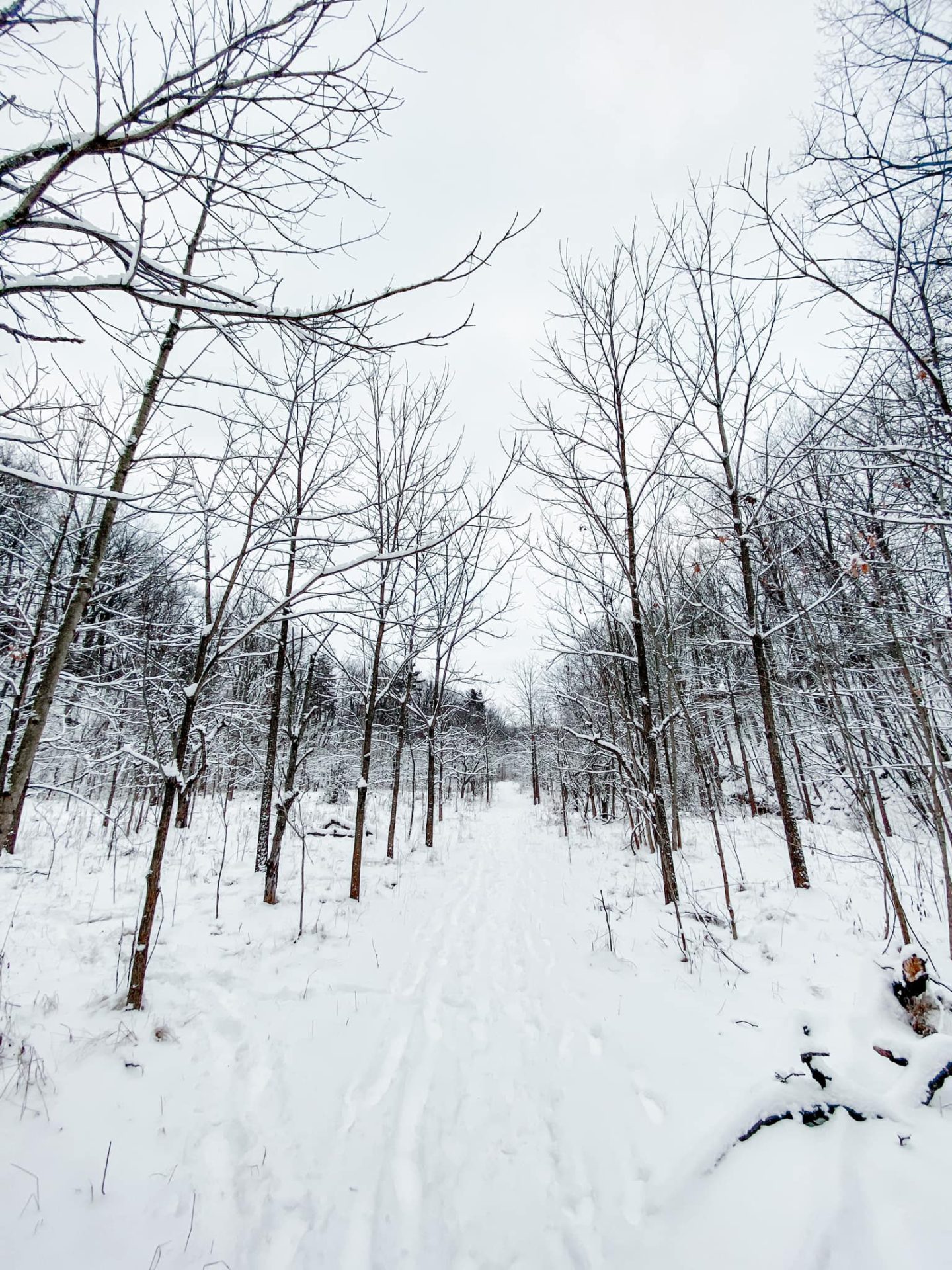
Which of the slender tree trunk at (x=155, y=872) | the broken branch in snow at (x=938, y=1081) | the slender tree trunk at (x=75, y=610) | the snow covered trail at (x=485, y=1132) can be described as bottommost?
the snow covered trail at (x=485, y=1132)

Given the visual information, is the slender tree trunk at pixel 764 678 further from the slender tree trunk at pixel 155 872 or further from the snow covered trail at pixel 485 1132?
the slender tree trunk at pixel 155 872

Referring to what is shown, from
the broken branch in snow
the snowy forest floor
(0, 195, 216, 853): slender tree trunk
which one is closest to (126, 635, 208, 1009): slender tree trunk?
the snowy forest floor

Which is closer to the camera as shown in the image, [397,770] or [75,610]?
[75,610]

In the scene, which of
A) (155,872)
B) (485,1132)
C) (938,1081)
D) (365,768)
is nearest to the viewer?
(938,1081)

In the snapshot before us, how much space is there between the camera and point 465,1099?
8.84 feet

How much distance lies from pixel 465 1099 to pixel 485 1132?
282 mm

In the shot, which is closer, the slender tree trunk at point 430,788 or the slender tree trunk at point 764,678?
the slender tree trunk at point 764,678

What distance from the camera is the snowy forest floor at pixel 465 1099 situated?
176 cm

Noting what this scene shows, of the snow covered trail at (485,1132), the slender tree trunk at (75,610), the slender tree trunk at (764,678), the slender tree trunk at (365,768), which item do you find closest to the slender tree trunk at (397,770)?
the slender tree trunk at (365,768)

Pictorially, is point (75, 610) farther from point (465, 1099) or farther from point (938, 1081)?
point (938, 1081)

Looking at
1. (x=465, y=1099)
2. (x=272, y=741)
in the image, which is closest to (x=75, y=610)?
(x=465, y=1099)

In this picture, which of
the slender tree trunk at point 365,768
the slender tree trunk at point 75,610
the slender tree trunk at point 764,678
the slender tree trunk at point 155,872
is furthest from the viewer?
the slender tree trunk at point 365,768

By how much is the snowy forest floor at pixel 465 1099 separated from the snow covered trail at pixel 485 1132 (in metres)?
0.01

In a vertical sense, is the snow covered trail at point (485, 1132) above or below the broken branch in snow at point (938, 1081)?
below
